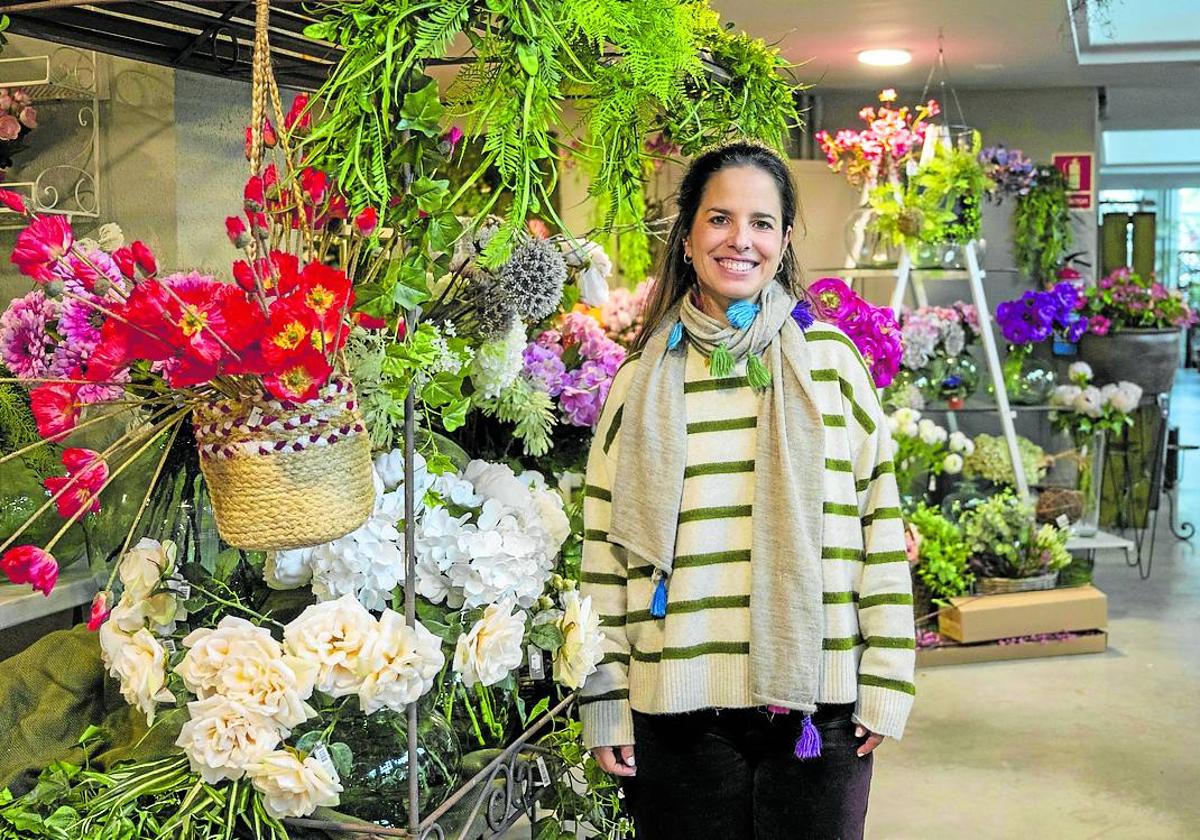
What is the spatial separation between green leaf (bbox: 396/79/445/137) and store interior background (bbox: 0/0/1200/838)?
1.21 meters

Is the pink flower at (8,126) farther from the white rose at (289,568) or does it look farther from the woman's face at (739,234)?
the woman's face at (739,234)

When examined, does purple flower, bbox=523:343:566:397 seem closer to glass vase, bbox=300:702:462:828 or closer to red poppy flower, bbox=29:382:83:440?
glass vase, bbox=300:702:462:828

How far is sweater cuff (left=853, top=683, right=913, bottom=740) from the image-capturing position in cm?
176

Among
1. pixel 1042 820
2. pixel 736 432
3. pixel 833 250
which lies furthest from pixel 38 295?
pixel 833 250

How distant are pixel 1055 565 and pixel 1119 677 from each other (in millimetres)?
554

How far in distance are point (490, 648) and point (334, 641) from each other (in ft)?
0.73

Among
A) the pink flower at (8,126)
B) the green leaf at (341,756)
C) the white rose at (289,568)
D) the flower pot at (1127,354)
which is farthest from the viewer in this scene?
the flower pot at (1127,354)

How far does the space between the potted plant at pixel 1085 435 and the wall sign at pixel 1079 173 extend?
205 cm

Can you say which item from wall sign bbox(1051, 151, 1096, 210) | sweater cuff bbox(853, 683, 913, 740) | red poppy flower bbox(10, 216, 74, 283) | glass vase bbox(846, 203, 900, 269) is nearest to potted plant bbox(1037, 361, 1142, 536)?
glass vase bbox(846, 203, 900, 269)

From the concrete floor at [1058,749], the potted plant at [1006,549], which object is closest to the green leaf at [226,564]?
the concrete floor at [1058,749]

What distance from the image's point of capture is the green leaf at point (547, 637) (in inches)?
68.8

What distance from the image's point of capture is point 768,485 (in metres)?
1.76

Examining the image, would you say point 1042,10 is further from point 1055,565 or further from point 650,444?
point 650,444

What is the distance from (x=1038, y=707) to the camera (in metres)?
4.34
